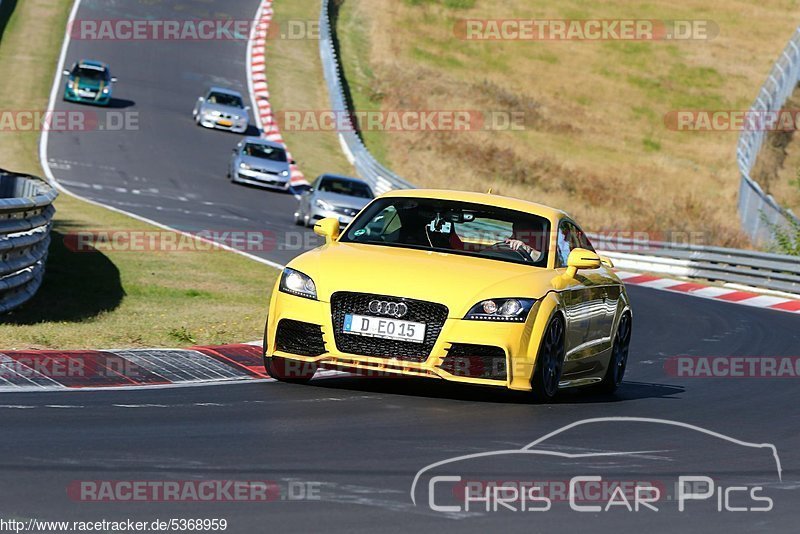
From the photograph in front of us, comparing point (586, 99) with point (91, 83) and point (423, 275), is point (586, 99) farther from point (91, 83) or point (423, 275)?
point (423, 275)

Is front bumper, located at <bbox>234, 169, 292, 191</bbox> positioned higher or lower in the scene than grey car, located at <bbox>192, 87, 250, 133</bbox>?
lower

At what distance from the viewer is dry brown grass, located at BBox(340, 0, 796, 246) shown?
149 feet

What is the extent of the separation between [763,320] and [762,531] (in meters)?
15.2

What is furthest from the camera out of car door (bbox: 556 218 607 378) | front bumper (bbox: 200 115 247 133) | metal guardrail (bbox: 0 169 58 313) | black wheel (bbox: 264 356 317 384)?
front bumper (bbox: 200 115 247 133)

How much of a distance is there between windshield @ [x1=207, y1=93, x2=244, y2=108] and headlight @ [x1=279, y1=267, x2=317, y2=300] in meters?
34.3

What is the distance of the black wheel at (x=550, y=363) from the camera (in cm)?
1003

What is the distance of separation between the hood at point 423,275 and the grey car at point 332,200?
19571 millimetres

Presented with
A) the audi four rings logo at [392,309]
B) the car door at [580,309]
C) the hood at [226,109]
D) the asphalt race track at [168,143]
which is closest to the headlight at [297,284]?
the audi four rings logo at [392,309]

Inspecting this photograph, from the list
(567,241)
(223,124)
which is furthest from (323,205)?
(567,241)

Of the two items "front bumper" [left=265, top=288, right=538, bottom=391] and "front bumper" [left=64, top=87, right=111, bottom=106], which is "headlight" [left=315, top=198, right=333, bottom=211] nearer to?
"front bumper" [left=64, top=87, right=111, bottom=106]

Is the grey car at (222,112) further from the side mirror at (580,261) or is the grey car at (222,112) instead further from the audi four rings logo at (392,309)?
the audi four rings logo at (392,309)

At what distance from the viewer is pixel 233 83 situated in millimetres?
50156

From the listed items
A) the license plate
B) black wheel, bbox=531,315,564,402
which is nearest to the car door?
black wheel, bbox=531,315,564,402

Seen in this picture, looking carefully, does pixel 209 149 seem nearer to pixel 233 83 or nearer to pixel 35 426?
pixel 233 83
